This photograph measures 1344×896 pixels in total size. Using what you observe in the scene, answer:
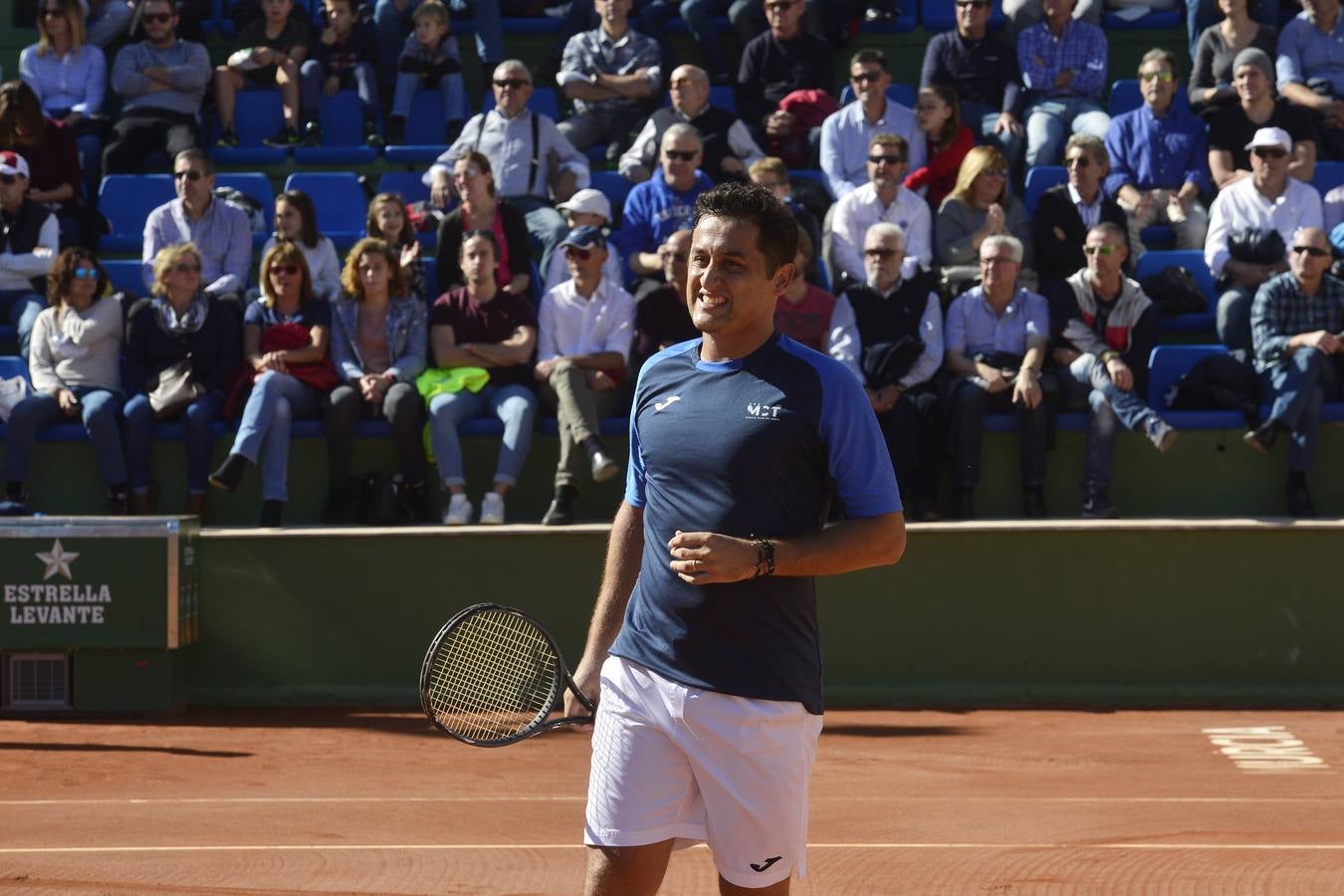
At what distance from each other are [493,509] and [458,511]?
0.21m

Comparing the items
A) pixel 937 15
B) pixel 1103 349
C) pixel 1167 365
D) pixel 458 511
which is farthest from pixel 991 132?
pixel 458 511

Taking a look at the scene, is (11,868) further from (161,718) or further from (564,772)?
(161,718)

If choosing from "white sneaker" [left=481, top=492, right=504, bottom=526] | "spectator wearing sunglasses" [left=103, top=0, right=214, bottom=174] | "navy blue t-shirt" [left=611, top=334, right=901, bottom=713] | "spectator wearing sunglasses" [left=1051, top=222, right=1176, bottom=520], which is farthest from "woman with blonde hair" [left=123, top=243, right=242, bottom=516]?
"navy blue t-shirt" [left=611, top=334, right=901, bottom=713]

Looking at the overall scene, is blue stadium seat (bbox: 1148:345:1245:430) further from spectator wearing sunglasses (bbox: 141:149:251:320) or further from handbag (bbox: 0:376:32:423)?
handbag (bbox: 0:376:32:423)

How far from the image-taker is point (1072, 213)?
1171 cm

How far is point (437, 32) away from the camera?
13836 mm

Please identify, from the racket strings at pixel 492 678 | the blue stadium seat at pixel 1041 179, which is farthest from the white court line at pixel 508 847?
the blue stadium seat at pixel 1041 179

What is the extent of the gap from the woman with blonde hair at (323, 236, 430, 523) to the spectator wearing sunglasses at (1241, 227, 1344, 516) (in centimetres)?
502

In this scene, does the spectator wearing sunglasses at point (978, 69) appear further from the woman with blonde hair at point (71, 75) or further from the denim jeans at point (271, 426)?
A: the woman with blonde hair at point (71, 75)

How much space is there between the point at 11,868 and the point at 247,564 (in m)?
4.06

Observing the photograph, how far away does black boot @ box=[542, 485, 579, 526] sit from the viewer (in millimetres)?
10430

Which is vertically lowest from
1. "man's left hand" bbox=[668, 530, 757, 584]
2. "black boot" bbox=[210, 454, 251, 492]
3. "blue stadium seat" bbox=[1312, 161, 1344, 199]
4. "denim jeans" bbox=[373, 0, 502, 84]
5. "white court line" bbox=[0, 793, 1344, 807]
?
"white court line" bbox=[0, 793, 1344, 807]

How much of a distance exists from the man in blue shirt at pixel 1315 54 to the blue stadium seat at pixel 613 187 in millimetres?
4925

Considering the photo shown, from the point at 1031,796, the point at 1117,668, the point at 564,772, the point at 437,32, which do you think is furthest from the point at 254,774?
the point at 437,32
